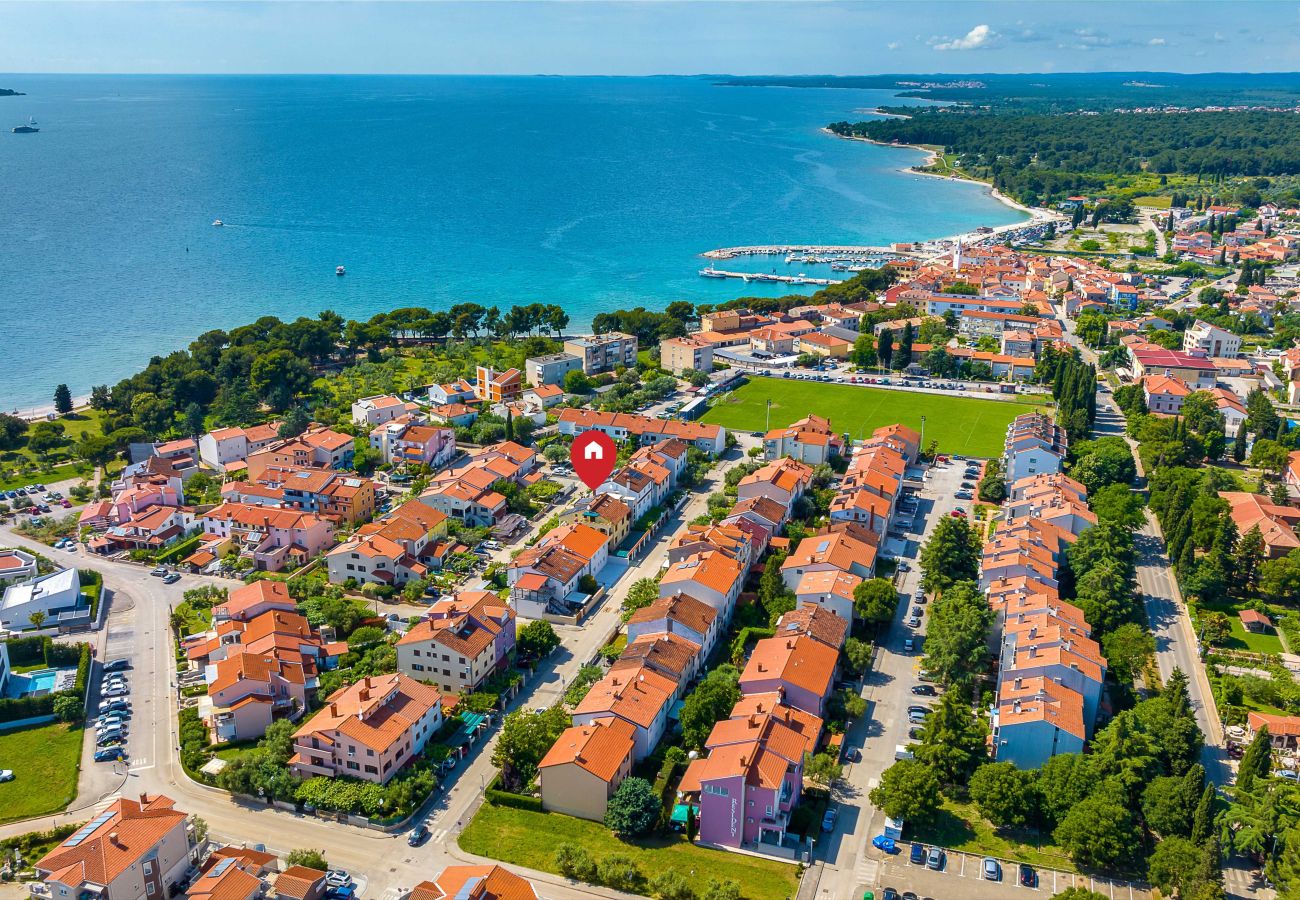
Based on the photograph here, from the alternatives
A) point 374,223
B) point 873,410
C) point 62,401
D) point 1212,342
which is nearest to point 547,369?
point 873,410

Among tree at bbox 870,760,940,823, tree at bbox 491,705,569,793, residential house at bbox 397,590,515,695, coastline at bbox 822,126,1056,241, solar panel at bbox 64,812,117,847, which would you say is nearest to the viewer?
solar panel at bbox 64,812,117,847

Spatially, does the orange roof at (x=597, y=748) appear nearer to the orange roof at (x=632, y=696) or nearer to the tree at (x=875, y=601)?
the orange roof at (x=632, y=696)

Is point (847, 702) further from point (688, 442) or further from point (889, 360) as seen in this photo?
point (889, 360)

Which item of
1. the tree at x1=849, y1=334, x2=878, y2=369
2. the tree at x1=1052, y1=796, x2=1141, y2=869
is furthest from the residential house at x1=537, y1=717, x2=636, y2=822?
the tree at x1=849, y1=334, x2=878, y2=369

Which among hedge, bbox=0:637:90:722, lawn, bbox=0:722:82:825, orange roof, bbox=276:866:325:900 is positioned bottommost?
lawn, bbox=0:722:82:825

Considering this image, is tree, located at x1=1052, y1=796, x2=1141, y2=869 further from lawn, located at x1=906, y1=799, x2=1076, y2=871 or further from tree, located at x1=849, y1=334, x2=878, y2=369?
tree, located at x1=849, y1=334, x2=878, y2=369

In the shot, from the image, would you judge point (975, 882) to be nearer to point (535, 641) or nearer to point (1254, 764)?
point (1254, 764)
